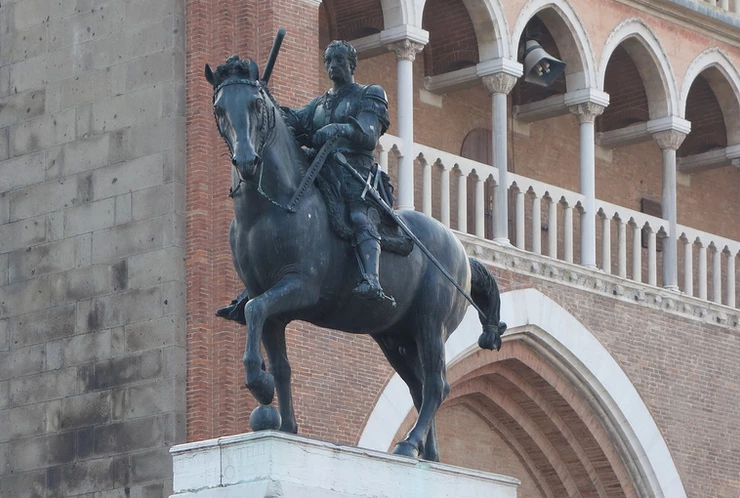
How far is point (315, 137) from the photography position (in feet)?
36.5

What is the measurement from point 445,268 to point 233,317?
123 centimetres

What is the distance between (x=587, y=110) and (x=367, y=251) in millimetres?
10660

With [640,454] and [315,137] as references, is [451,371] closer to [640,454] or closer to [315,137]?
[640,454]

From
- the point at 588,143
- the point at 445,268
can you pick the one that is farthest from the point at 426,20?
the point at 445,268

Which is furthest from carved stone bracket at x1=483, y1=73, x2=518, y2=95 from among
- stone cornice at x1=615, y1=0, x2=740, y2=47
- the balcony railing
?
stone cornice at x1=615, y1=0, x2=740, y2=47

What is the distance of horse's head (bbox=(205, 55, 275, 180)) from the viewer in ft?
33.9

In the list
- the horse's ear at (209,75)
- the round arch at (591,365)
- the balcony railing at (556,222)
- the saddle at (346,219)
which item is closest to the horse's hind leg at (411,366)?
the saddle at (346,219)

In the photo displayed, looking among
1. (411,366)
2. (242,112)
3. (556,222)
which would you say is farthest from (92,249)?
(242,112)

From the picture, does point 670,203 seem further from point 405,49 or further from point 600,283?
point 405,49

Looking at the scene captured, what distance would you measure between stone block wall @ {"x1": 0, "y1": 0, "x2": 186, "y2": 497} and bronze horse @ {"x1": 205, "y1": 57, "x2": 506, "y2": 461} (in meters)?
6.22

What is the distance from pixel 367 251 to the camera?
1081 centimetres

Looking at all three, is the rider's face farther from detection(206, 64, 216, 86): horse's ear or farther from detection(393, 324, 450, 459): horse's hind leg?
detection(393, 324, 450, 459): horse's hind leg

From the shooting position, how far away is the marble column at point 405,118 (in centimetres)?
1884

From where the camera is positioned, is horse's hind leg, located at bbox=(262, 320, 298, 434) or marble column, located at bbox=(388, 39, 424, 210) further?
marble column, located at bbox=(388, 39, 424, 210)
